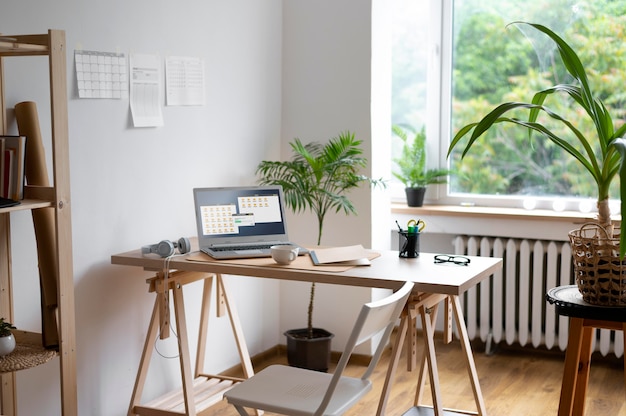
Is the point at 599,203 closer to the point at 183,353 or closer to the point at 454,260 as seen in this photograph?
the point at 454,260

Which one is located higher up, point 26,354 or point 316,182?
point 316,182

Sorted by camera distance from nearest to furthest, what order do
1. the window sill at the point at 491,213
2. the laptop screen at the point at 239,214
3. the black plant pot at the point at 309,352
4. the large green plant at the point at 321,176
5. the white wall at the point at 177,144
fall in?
1. the white wall at the point at 177,144
2. the laptop screen at the point at 239,214
3. the large green plant at the point at 321,176
4. the black plant pot at the point at 309,352
5. the window sill at the point at 491,213

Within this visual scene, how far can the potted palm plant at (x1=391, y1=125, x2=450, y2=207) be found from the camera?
4.80 meters

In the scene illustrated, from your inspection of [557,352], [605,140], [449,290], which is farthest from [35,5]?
[557,352]

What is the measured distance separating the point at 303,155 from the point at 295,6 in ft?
2.96

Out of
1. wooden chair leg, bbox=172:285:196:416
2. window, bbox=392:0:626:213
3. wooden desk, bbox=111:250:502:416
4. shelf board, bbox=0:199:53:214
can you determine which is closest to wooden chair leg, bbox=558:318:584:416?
wooden desk, bbox=111:250:502:416

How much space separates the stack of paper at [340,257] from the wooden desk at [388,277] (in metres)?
0.06

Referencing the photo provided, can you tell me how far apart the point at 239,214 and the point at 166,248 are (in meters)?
0.35

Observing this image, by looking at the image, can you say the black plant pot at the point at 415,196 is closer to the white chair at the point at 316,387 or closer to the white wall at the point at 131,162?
the white wall at the point at 131,162

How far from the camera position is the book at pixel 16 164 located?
8.59ft

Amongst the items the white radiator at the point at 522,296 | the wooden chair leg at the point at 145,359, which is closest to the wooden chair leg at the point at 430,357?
the wooden chair leg at the point at 145,359

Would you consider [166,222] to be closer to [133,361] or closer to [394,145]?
[133,361]

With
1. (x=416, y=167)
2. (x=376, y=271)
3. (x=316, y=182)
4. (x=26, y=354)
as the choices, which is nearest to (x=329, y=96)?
(x=316, y=182)

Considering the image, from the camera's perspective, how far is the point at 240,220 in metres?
3.50
